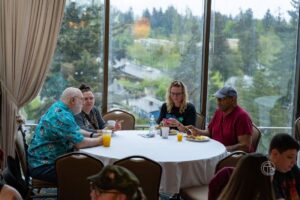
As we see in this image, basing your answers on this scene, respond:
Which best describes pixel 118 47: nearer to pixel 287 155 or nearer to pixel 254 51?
pixel 254 51

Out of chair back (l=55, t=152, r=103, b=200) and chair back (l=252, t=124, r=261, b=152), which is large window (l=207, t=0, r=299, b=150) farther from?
chair back (l=55, t=152, r=103, b=200)

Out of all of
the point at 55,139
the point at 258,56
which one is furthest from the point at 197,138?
the point at 258,56

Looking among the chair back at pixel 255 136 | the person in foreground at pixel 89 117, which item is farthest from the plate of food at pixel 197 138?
the person in foreground at pixel 89 117

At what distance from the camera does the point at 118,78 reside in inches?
219

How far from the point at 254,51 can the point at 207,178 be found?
2476 millimetres

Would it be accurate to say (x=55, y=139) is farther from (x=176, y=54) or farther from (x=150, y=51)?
(x=176, y=54)

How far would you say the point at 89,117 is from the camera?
4750mm

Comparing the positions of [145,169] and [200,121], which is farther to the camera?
[200,121]

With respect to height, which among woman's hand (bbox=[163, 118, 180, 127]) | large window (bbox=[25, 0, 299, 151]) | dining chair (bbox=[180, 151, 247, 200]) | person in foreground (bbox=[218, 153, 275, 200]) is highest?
large window (bbox=[25, 0, 299, 151])

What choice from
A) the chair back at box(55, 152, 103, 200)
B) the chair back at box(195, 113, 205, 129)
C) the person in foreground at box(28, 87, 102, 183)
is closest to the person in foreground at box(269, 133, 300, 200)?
the chair back at box(55, 152, 103, 200)

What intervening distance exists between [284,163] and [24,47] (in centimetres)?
325

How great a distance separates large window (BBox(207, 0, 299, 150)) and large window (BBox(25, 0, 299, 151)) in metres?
0.01

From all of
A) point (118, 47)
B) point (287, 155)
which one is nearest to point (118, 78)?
point (118, 47)

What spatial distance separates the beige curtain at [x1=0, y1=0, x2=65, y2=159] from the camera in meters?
Answer: 4.90
